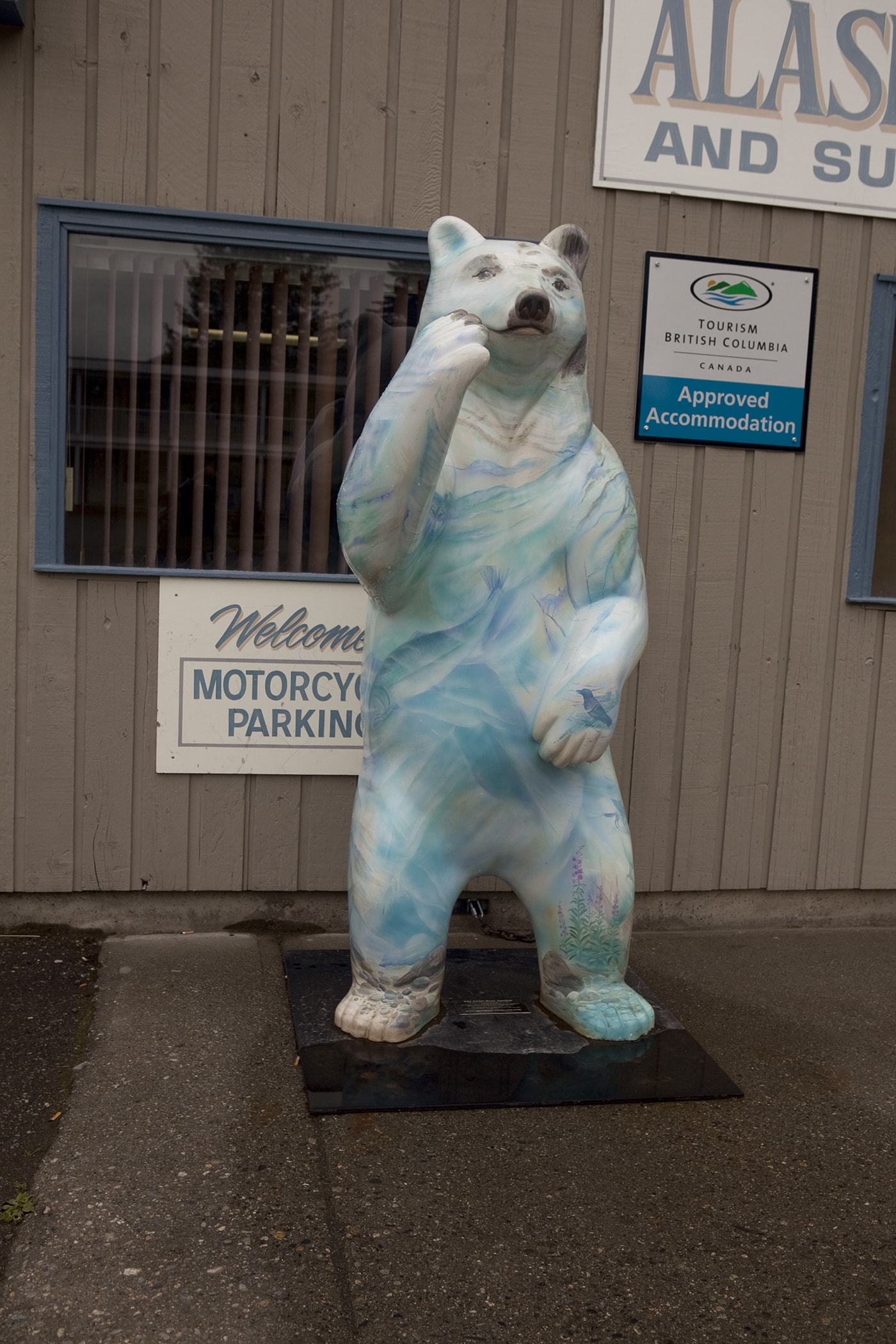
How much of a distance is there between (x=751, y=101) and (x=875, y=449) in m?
1.22

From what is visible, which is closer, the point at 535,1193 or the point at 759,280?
the point at 535,1193

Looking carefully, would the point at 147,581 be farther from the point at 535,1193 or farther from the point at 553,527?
the point at 535,1193

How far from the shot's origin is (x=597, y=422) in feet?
12.8

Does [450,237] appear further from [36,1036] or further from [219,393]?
[36,1036]

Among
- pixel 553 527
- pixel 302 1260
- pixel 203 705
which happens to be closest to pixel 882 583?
pixel 553 527

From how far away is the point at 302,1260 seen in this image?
2.08 metres

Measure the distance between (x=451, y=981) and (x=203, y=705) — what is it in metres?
1.18

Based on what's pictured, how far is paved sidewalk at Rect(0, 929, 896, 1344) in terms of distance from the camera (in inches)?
76.9

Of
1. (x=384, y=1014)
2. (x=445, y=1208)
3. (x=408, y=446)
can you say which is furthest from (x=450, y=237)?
(x=445, y=1208)

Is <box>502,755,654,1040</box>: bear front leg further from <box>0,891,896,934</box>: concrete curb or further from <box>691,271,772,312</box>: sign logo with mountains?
<box>691,271,772,312</box>: sign logo with mountains

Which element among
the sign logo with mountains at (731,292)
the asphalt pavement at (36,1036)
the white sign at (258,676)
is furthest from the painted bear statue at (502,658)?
the sign logo with mountains at (731,292)

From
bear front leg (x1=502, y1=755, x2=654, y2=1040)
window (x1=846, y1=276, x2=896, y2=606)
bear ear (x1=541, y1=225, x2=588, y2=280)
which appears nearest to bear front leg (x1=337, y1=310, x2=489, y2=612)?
bear ear (x1=541, y1=225, x2=588, y2=280)

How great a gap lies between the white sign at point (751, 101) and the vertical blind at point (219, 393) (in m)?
0.85

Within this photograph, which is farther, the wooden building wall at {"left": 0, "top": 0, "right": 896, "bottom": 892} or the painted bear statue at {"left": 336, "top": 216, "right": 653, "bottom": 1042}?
the wooden building wall at {"left": 0, "top": 0, "right": 896, "bottom": 892}
